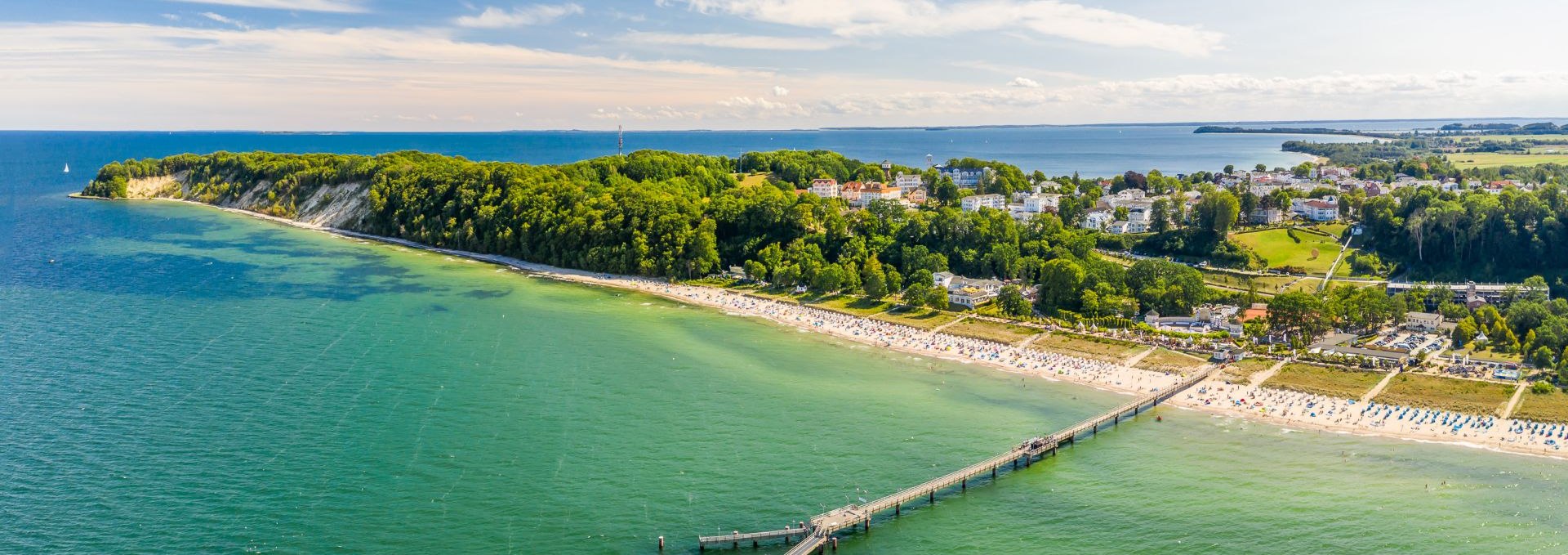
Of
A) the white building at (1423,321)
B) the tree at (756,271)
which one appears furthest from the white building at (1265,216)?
the tree at (756,271)

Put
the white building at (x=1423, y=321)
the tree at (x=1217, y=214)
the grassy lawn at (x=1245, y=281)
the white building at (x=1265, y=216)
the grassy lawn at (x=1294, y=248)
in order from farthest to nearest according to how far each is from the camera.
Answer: the white building at (x=1265, y=216), the tree at (x=1217, y=214), the grassy lawn at (x=1294, y=248), the grassy lawn at (x=1245, y=281), the white building at (x=1423, y=321)

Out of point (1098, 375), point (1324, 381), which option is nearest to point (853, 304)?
point (1098, 375)

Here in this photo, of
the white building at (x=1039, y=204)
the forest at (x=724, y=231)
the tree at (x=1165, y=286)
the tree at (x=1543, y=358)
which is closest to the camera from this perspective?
the tree at (x=1543, y=358)

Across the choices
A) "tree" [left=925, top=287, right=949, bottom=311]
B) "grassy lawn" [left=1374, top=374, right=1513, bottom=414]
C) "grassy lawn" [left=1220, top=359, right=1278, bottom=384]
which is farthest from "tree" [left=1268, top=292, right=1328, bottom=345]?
"tree" [left=925, top=287, right=949, bottom=311]

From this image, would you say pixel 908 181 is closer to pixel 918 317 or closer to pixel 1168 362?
pixel 918 317

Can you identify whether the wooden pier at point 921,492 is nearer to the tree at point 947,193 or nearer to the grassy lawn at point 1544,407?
the grassy lawn at point 1544,407

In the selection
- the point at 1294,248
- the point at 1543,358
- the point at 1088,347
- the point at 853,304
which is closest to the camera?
the point at 1543,358
